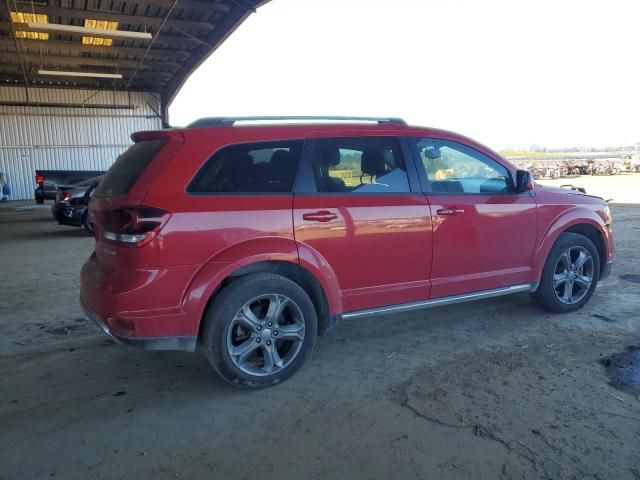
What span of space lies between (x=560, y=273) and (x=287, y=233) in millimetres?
3033

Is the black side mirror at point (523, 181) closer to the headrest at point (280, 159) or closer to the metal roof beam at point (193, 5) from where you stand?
the headrest at point (280, 159)

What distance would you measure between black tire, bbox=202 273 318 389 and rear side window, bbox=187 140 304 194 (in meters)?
0.64

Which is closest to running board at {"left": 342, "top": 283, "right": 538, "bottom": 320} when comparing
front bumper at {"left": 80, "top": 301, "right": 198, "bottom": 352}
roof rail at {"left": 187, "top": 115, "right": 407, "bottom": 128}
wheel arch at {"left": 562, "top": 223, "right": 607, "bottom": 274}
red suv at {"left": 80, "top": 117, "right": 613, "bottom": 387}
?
red suv at {"left": 80, "top": 117, "right": 613, "bottom": 387}

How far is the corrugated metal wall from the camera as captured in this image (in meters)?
23.2

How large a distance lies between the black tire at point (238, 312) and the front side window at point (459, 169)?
1.52 metres

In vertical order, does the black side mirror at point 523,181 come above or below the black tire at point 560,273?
above

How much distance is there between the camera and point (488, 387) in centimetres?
348

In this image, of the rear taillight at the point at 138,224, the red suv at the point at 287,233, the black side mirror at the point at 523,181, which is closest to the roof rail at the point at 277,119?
the red suv at the point at 287,233

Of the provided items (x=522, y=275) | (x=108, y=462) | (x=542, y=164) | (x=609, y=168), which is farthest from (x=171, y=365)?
(x=609, y=168)

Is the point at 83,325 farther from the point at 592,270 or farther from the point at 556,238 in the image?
the point at 592,270

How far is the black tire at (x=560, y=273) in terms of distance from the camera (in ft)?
16.1

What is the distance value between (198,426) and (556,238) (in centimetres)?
371

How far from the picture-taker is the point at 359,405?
3299mm

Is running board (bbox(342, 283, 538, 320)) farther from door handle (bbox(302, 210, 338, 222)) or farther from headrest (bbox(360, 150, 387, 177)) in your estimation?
headrest (bbox(360, 150, 387, 177))
